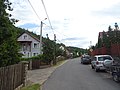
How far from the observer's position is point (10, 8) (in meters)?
11.7

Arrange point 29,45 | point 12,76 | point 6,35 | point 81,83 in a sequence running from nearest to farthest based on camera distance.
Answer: point 6,35
point 12,76
point 81,83
point 29,45

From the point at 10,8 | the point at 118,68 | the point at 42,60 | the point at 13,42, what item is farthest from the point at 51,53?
the point at 10,8

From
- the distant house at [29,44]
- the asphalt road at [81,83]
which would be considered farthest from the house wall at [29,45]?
the asphalt road at [81,83]

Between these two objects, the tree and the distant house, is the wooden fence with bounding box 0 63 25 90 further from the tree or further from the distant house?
the distant house

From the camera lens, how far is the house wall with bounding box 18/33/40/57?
76025 millimetres

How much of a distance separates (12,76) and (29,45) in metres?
65.4

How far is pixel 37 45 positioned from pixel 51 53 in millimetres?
35459

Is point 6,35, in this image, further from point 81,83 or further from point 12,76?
point 81,83

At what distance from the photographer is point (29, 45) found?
78.2 m

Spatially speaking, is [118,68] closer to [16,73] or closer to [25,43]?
[16,73]

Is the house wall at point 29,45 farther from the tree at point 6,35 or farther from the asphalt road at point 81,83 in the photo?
the tree at point 6,35

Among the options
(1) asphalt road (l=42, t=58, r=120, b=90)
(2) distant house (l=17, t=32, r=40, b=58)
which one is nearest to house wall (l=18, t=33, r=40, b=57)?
(2) distant house (l=17, t=32, r=40, b=58)

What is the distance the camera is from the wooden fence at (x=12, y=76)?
11.2 meters

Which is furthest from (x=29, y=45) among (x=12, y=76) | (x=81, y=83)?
(x=12, y=76)
